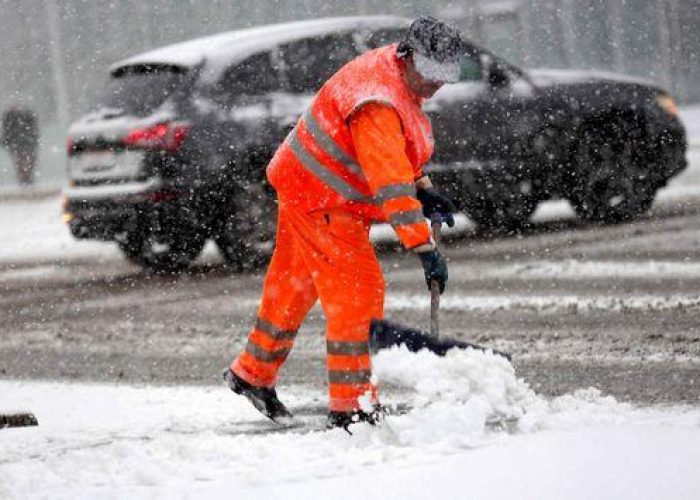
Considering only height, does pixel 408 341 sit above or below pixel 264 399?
above

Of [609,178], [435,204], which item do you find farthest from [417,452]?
[609,178]

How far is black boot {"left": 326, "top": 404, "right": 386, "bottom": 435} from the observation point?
604cm

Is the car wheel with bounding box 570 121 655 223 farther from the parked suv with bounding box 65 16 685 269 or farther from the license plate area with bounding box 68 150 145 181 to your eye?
the license plate area with bounding box 68 150 145 181

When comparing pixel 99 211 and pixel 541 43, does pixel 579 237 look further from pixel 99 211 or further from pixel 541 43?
pixel 541 43

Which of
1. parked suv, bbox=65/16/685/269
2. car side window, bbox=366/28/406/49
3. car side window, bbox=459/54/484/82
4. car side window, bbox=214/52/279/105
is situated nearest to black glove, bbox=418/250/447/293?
parked suv, bbox=65/16/685/269

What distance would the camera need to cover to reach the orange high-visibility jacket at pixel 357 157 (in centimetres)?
585

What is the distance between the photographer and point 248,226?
1230 centimetres

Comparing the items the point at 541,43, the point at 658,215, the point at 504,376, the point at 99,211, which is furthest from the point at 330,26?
the point at 541,43

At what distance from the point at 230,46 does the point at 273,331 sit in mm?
6455

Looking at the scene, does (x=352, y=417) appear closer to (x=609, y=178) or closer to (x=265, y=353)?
(x=265, y=353)

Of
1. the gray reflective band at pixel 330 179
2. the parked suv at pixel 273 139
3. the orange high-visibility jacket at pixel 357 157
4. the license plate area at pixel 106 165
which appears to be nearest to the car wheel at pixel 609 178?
the parked suv at pixel 273 139

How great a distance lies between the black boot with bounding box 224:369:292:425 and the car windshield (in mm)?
5945

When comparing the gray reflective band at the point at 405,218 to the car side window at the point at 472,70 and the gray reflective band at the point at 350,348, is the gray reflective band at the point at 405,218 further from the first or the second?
the car side window at the point at 472,70

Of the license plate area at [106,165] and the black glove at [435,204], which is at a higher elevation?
the black glove at [435,204]
